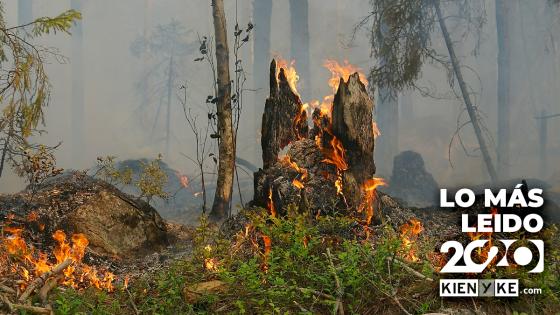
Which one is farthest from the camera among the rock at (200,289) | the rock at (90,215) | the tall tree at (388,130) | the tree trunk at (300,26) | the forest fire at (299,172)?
the tree trunk at (300,26)

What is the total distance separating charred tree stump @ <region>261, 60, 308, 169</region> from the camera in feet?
28.6

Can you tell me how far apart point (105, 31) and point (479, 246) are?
189 feet

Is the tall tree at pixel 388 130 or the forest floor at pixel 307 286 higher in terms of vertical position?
the tall tree at pixel 388 130

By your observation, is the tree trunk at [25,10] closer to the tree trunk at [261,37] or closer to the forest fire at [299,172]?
the tree trunk at [261,37]

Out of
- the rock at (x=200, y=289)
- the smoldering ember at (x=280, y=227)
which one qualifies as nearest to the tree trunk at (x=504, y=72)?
the smoldering ember at (x=280, y=227)

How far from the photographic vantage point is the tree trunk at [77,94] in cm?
4450

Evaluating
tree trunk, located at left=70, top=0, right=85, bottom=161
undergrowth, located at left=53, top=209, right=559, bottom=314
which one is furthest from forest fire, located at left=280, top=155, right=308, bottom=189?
tree trunk, located at left=70, top=0, right=85, bottom=161

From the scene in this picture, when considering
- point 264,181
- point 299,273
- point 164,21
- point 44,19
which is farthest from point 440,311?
point 164,21

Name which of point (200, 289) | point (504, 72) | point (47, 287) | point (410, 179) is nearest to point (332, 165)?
point (200, 289)

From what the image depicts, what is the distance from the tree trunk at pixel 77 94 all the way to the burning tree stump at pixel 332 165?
1575 inches

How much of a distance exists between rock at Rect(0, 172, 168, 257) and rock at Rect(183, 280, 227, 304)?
12.4 ft

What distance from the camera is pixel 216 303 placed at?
4.91 metres

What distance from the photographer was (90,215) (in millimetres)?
8602

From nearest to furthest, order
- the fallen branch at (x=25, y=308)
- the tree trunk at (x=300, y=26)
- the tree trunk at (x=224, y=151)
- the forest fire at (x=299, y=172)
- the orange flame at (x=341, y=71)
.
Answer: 1. the fallen branch at (x=25, y=308)
2. the forest fire at (x=299, y=172)
3. the orange flame at (x=341, y=71)
4. the tree trunk at (x=224, y=151)
5. the tree trunk at (x=300, y=26)
